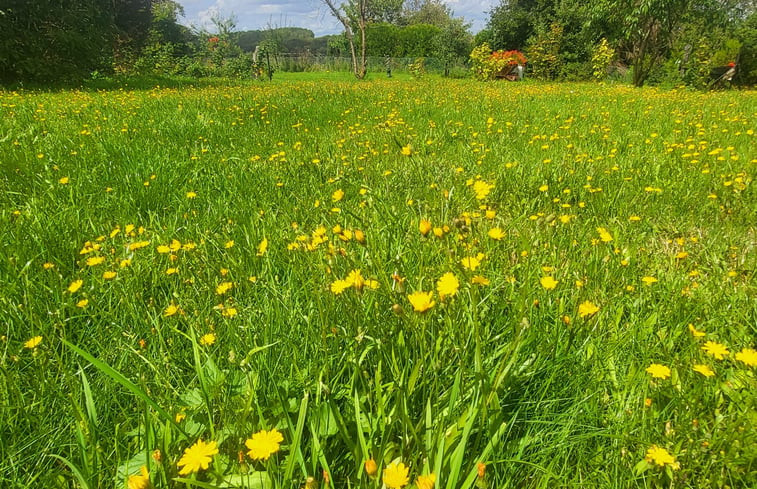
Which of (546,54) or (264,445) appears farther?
(546,54)

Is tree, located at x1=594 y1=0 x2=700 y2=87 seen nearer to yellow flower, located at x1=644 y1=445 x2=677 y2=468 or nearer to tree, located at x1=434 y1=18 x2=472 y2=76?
tree, located at x1=434 y1=18 x2=472 y2=76

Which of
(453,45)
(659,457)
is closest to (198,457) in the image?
(659,457)

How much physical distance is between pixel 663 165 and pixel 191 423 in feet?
11.7

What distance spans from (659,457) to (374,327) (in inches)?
27.1

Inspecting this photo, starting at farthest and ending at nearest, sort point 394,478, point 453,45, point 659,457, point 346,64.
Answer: point 346,64 → point 453,45 → point 659,457 → point 394,478

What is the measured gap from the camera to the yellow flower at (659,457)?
809 millimetres

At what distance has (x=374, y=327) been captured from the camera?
3.79 ft

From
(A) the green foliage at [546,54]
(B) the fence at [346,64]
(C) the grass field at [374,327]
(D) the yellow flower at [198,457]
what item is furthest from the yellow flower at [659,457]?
(B) the fence at [346,64]

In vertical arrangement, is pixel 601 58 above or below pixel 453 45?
below

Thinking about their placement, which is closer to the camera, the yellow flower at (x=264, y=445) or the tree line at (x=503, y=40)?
the yellow flower at (x=264, y=445)

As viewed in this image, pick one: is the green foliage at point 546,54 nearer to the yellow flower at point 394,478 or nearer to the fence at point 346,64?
the fence at point 346,64

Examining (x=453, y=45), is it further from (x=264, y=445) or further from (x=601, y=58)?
(x=264, y=445)

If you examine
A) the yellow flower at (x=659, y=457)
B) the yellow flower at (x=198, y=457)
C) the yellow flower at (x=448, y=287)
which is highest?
the yellow flower at (x=448, y=287)

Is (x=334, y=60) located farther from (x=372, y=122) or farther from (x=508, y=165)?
(x=508, y=165)
